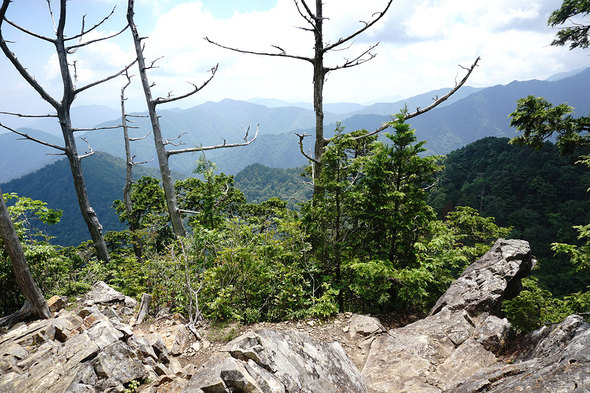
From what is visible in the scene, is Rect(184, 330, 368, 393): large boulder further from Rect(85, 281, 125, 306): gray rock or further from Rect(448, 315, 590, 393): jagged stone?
Rect(85, 281, 125, 306): gray rock

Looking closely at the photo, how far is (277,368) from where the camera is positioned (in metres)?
3.63

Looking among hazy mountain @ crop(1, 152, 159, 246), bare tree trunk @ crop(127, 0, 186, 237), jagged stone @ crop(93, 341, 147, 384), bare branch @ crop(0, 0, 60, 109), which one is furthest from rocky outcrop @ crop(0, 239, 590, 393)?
hazy mountain @ crop(1, 152, 159, 246)

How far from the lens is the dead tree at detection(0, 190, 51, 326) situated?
5.35 metres

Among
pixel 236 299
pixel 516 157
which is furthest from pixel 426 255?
pixel 516 157

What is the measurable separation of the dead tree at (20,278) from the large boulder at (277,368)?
432 cm

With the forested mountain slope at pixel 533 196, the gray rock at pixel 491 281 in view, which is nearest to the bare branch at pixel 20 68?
the gray rock at pixel 491 281

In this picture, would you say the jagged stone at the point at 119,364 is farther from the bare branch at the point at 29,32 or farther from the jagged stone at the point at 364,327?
the bare branch at the point at 29,32

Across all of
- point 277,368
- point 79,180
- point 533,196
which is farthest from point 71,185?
point 277,368

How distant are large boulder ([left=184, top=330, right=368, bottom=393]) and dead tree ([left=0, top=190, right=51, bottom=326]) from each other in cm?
432

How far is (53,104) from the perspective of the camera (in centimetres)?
916

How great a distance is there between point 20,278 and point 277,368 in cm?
530

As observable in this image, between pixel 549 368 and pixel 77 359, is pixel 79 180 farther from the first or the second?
pixel 549 368

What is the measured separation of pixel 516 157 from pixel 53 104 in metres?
68.2

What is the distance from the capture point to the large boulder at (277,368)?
3234mm
